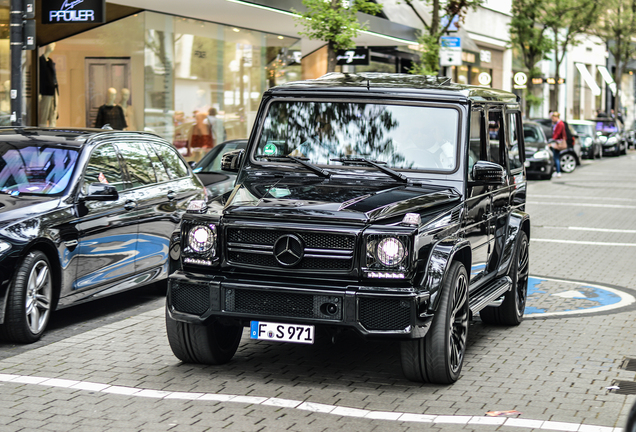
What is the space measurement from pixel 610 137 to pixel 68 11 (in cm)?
3695

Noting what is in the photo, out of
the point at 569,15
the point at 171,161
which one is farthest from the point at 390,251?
the point at 569,15

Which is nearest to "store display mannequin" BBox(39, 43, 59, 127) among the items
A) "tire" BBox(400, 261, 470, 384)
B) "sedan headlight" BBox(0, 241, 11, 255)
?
"sedan headlight" BBox(0, 241, 11, 255)

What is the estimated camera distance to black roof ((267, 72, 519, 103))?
7.09m

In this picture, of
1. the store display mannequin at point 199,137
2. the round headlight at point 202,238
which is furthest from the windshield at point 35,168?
the store display mannequin at point 199,137

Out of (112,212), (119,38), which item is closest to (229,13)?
(119,38)

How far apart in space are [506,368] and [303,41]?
22800 mm

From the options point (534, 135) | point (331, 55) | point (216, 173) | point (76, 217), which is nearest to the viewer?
point (76, 217)

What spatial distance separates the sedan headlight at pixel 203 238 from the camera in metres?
6.05

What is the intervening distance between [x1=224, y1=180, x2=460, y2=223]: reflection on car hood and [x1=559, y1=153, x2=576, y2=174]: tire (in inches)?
1085

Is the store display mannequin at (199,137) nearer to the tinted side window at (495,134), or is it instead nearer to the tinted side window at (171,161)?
the tinted side window at (171,161)

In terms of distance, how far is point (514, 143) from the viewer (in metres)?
8.76

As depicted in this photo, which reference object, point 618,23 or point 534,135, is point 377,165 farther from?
point 618,23

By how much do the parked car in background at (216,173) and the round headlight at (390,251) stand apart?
24.7ft

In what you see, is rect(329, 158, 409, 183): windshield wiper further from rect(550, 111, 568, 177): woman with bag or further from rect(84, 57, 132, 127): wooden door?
rect(550, 111, 568, 177): woman with bag
